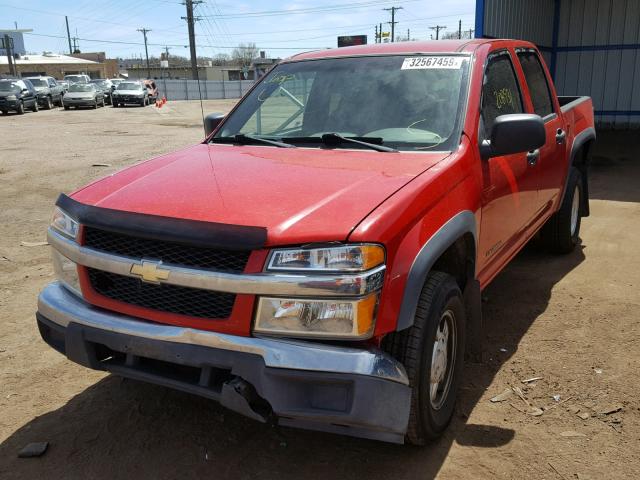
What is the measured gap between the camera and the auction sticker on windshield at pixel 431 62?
3.66 meters

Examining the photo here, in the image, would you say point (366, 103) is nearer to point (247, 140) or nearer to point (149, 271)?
point (247, 140)

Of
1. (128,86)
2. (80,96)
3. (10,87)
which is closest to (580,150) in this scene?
(10,87)

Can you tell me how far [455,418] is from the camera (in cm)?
319

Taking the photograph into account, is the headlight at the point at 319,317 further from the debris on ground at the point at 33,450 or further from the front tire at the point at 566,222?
the front tire at the point at 566,222

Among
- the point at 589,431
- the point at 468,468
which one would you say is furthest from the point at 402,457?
the point at 589,431

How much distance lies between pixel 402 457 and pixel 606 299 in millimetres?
2665

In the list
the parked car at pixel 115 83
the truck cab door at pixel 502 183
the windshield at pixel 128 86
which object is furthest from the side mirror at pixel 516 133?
the parked car at pixel 115 83

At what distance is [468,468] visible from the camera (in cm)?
279

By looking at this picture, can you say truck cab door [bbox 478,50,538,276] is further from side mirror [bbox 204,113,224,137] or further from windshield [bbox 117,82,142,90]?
windshield [bbox 117,82,142,90]

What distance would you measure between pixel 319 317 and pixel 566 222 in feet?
13.3

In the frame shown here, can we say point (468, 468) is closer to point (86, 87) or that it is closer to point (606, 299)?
point (606, 299)

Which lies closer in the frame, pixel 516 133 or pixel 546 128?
pixel 516 133

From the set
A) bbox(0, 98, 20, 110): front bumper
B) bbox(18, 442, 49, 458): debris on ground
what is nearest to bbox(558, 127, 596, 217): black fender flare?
bbox(18, 442, 49, 458): debris on ground

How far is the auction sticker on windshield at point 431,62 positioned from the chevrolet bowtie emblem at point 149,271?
2034mm
